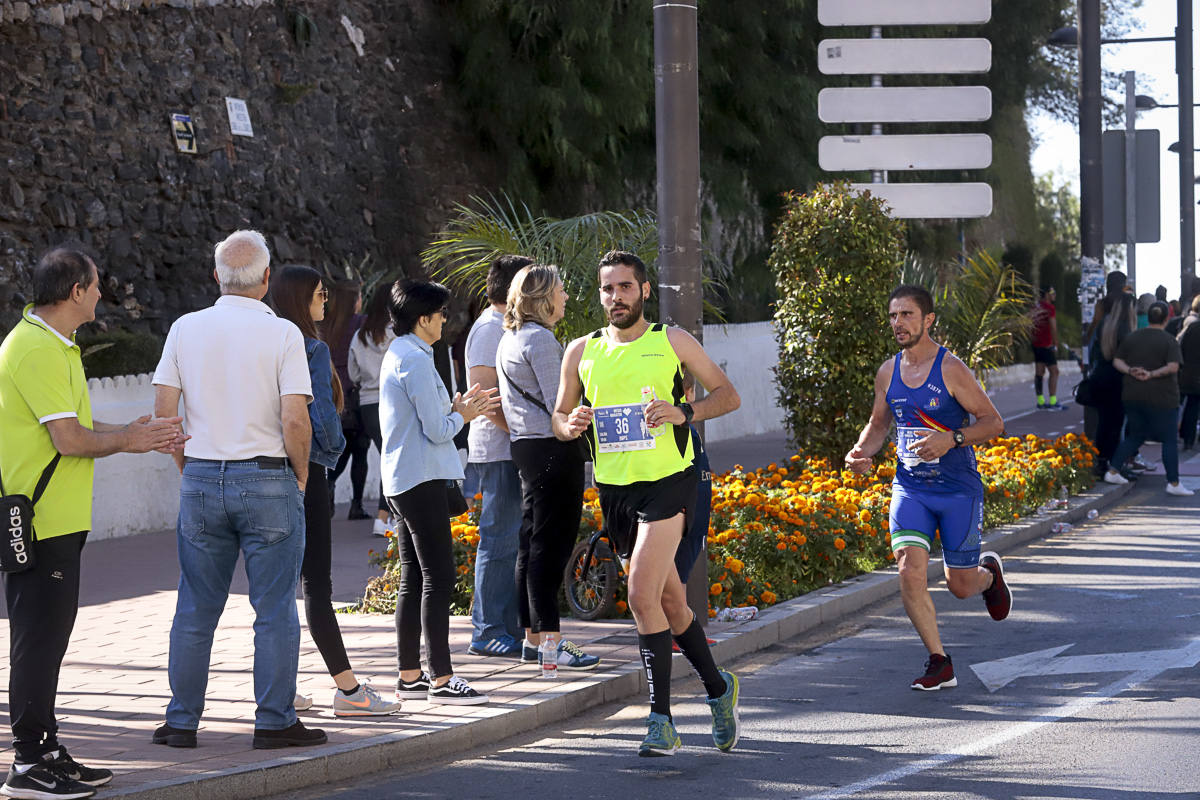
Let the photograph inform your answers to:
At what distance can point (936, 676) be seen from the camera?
25.1 feet

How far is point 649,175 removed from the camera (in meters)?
22.1

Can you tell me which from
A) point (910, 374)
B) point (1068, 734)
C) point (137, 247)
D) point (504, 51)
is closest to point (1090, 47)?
point (504, 51)

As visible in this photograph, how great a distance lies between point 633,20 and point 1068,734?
48.5 feet

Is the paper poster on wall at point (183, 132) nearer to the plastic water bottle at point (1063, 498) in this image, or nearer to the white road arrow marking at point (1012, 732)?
the plastic water bottle at point (1063, 498)

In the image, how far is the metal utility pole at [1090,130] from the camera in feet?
60.1

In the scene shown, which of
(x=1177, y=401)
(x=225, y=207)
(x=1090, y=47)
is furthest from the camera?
(x=1090, y=47)

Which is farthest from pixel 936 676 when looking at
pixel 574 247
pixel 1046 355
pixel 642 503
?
pixel 1046 355

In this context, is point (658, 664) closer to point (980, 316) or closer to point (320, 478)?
point (320, 478)

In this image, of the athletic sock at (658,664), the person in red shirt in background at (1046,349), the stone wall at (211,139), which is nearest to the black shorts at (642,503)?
the athletic sock at (658,664)

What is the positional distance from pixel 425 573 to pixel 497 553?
95 cm

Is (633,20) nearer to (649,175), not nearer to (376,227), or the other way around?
(649,175)

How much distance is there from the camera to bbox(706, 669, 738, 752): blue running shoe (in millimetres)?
6531

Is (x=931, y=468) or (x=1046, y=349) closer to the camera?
(x=931, y=468)

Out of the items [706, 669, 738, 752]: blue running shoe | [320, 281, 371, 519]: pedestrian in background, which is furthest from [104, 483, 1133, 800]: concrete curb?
[320, 281, 371, 519]: pedestrian in background
